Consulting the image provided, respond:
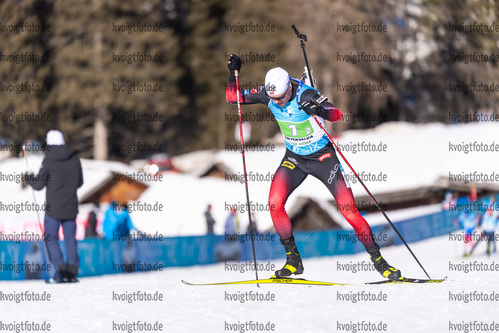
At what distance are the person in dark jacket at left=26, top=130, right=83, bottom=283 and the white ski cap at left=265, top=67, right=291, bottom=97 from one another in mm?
2998

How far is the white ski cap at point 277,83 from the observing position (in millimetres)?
7195

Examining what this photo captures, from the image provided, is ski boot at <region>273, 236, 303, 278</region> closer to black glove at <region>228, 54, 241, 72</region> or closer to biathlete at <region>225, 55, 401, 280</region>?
biathlete at <region>225, 55, 401, 280</region>

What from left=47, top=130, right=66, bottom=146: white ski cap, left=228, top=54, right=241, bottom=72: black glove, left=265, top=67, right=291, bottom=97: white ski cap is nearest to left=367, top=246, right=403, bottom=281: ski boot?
left=265, top=67, right=291, bottom=97: white ski cap

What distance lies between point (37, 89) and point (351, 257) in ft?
102

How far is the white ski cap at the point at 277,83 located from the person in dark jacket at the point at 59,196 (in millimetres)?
2998

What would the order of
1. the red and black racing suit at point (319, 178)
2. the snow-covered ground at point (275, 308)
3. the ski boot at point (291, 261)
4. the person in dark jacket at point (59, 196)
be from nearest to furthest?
the snow-covered ground at point (275, 308), the red and black racing suit at point (319, 178), the ski boot at point (291, 261), the person in dark jacket at point (59, 196)

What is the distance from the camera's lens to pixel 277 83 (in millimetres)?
7191

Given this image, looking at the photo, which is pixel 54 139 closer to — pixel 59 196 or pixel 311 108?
pixel 59 196

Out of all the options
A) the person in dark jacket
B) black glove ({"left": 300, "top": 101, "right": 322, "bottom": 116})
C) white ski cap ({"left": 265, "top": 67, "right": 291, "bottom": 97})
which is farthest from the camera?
the person in dark jacket

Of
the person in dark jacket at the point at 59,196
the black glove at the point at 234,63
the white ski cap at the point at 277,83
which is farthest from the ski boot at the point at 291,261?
the person in dark jacket at the point at 59,196

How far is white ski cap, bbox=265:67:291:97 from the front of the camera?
7.20 m

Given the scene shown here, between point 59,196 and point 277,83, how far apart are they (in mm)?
3195

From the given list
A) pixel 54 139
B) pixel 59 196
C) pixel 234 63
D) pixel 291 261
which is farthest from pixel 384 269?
pixel 54 139

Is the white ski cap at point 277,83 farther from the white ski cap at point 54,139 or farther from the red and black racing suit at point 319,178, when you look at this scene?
the white ski cap at point 54,139
